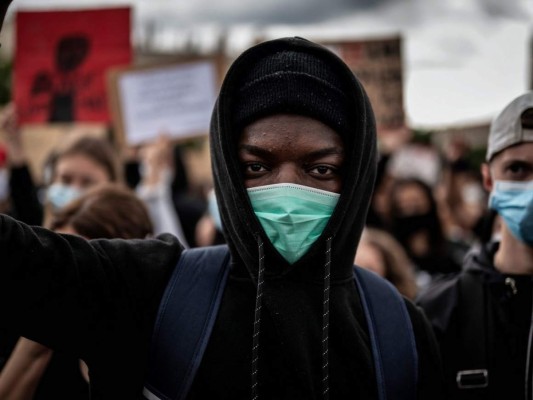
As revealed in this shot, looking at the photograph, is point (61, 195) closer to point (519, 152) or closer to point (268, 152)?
point (268, 152)

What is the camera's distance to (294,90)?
183 centimetres

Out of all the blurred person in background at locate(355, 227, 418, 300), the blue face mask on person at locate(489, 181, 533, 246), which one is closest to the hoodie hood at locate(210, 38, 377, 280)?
the blue face mask on person at locate(489, 181, 533, 246)

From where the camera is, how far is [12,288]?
59.7 inches

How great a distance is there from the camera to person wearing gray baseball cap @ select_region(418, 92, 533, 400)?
2.30 m

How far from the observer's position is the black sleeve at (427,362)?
73.2 inches

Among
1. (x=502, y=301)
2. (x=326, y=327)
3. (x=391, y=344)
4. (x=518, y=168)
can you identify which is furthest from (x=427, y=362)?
(x=518, y=168)

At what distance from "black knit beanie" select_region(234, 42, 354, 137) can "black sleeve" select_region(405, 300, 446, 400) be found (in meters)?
0.61

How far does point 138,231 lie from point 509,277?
1.49 m

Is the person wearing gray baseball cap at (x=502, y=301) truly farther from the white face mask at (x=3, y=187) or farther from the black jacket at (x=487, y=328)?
the white face mask at (x=3, y=187)

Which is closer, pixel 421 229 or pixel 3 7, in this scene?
pixel 3 7

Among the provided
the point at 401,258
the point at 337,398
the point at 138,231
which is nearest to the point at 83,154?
the point at 138,231

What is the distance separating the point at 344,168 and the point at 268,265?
36 cm

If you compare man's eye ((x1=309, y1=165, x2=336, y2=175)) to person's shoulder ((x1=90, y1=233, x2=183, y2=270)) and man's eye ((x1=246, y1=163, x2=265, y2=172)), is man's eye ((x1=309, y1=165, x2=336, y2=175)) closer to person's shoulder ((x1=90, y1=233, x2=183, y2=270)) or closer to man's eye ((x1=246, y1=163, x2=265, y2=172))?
man's eye ((x1=246, y1=163, x2=265, y2=172))

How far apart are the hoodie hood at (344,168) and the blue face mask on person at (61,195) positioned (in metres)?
2.05
